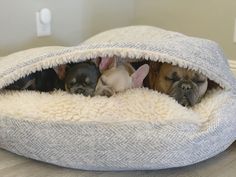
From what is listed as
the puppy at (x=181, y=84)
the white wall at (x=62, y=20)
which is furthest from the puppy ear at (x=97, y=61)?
the white wall at (x=62, y=20)

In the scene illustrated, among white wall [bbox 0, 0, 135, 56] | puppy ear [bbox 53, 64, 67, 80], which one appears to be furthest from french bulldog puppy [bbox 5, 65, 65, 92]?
white wall [bbox 0, 0, 135, 56]

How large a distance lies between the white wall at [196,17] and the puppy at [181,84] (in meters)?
0.80

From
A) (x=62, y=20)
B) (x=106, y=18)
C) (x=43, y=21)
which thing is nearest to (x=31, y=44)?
(x=43, y=21)

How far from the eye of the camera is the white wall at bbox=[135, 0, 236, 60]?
216 centimetres

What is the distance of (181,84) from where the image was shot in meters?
1.45

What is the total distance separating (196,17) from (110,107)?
1.19 meters

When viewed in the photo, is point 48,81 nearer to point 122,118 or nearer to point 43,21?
point 122,118

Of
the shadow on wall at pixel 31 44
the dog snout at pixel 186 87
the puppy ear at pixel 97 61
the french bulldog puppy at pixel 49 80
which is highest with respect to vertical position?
the puppy ear at pixel 97 61

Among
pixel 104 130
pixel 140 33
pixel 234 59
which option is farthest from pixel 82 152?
pixel 234 59

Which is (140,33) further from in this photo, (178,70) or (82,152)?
(82,152)

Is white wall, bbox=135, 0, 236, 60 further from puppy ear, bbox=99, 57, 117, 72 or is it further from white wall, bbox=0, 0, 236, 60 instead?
puppy ear, bbox=99, 57, 117, 72

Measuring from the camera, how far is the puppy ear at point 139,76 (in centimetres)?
152

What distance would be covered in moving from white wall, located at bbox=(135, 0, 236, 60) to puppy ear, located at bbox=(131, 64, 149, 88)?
32.9 inches

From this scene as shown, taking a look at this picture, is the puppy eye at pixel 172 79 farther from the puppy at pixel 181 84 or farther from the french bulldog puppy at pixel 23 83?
the french bulldog puppy at pixel 23 83
